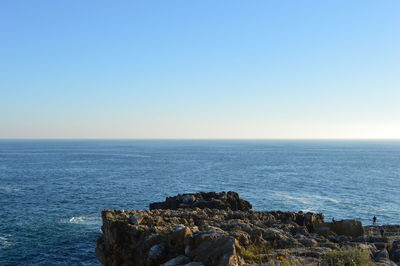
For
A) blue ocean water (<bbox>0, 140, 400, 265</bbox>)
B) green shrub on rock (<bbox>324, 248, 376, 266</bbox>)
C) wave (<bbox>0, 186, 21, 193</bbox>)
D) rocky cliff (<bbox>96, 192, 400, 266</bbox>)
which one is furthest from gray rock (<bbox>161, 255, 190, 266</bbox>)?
wave (<bbox>0, 186, 21, 193</bbox>)

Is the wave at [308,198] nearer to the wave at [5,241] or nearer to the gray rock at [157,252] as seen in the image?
the wave at [5,241]

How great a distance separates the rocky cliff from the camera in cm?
1511

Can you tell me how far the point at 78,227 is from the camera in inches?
1678

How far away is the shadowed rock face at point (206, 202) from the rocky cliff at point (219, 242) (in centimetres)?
1170

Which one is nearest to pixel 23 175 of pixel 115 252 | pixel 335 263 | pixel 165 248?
pixel 115 252

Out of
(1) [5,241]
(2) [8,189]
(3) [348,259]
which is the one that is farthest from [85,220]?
(3) [348,259]

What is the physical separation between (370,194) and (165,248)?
6216 cm

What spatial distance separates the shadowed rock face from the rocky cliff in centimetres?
1170

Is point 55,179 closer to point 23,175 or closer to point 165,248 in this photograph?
point 23,175

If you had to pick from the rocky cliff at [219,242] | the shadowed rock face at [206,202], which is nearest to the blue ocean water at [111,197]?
the shadowed rock face at [206,202]

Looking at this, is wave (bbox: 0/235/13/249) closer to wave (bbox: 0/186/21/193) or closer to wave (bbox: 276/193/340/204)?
wave (bbox: 0/186/21/193)

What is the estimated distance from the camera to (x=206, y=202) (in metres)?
40.1

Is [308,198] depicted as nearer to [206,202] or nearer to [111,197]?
[206,202]

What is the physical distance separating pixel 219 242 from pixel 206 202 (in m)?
24.8
